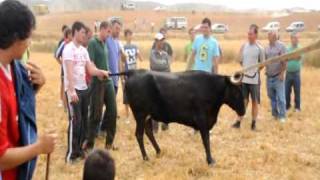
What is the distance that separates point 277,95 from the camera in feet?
36.7

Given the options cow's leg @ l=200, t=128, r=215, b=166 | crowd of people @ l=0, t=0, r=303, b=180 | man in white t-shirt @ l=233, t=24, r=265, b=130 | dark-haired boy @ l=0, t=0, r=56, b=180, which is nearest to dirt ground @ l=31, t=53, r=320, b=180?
cow's leg @ l=200, t=128, r=215, b=166

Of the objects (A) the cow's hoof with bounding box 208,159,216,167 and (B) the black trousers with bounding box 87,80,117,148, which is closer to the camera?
(A) the cow's hoof with bounding box 208,159,216,167

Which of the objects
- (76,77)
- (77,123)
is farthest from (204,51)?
(77,123)

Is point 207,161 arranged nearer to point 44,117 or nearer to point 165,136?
point 165,136

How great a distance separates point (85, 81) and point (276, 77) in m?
4.99

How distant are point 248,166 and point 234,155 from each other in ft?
2.16

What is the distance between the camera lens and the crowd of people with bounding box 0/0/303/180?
255 centimetres

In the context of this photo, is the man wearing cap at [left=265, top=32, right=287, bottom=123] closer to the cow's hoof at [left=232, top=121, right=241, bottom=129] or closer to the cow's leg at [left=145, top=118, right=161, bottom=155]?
the cow's hoof at [left=232, top=121, right=241, bottom=129]

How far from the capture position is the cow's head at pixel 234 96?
302 inches

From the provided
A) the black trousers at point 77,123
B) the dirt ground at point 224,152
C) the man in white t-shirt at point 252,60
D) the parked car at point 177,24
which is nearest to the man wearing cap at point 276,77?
the dirt ground at point 224,152

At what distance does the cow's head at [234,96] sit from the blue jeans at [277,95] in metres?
3.39

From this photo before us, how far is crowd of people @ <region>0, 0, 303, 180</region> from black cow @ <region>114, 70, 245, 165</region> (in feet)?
1.78

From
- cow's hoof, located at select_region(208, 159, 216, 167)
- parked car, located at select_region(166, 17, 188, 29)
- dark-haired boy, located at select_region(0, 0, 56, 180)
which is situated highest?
dark-haired boy, located at select_region(0, 0, 56, 180)

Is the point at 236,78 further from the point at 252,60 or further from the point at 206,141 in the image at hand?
the point at 252,60
